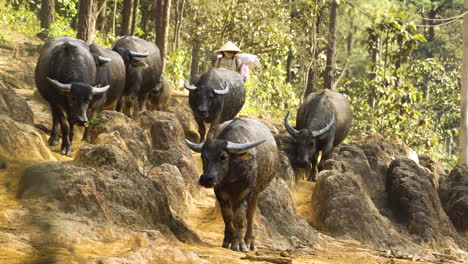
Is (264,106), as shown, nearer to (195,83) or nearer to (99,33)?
(99,33)

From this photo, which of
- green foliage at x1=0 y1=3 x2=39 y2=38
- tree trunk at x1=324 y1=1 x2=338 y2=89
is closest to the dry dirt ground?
green foliage at x1=0 y1=3 x2=39 y2=38

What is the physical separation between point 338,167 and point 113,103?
4480 mm

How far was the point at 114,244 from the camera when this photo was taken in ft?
21.3

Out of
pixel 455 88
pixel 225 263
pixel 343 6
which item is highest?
pixel 343 6

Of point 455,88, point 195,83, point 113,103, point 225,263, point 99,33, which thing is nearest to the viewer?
point 225,263

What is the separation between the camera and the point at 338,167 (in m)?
14.0

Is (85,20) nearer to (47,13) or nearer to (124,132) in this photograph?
(124,132)

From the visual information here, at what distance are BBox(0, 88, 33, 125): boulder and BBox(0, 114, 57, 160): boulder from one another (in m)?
1.53

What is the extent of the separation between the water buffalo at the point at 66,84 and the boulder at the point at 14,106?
14.9 inches

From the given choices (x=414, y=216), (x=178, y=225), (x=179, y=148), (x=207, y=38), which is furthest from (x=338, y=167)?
(x=207, y=38)

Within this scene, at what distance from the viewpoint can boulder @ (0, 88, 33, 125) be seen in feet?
34.7

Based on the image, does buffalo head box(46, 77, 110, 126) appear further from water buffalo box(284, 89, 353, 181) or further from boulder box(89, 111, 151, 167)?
water buffalo box(284, 89, 353, 181)

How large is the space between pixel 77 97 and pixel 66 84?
0.85ft

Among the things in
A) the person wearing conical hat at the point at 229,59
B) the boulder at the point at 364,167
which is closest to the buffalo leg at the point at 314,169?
the boulder at the point at 364,167
